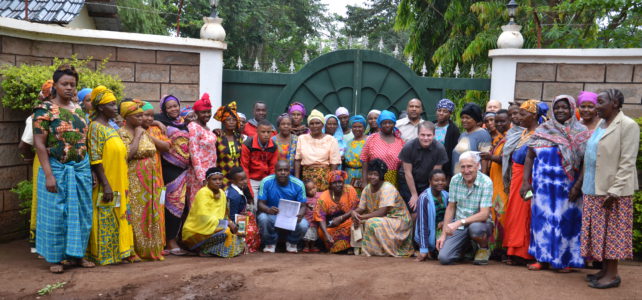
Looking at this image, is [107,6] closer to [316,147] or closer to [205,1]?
[316,147]

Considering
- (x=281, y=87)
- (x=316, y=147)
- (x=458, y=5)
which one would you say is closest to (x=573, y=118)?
(x=316, y=147)

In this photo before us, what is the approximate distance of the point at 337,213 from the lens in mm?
5984

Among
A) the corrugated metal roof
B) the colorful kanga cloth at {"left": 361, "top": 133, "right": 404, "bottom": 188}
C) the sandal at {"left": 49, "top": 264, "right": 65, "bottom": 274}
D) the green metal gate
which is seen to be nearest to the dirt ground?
the sandal at {"left": 49, "top": 264, "right": 65, "bottom": 274}

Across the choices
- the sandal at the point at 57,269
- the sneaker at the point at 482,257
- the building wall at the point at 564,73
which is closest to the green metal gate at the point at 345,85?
the building wall at the point at 564,73

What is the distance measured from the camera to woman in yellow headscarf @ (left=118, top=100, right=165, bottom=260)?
5132 mm

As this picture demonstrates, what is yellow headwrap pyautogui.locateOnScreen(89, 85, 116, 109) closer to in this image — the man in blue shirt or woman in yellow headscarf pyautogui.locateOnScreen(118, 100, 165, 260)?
woman in yellow headscarf pyautogui.locateOnScreen(118, 100, 165, 260)

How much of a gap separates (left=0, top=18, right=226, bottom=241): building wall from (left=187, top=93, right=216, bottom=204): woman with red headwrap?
145cm

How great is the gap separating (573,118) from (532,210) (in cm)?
88

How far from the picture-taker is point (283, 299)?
407 cm

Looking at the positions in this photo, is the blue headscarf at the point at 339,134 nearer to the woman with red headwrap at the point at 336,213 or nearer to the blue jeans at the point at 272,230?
the woman with red headwrap at the point at 336,213

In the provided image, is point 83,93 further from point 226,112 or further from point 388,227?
point 388,227

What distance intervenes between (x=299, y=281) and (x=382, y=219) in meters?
1.51

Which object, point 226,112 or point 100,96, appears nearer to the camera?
point 100,96

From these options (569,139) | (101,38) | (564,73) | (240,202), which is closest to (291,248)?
(240,202)
